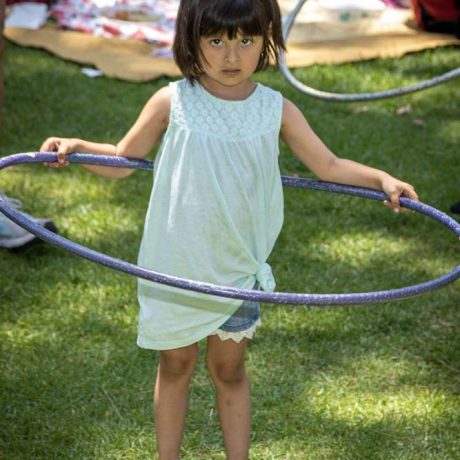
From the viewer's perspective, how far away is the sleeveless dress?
2611mm

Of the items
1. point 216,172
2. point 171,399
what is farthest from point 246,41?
point 171,399

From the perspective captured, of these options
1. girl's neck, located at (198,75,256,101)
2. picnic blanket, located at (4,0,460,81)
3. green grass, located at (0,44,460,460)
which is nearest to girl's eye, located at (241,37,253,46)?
girl's neck, located at (198,75,256,101)

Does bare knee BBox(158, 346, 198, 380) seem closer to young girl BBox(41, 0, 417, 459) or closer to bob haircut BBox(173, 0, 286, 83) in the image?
young girl BBox(41, 0, 417, 459)

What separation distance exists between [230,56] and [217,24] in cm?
8

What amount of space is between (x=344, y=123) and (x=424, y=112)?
546mm

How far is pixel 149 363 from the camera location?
3.58m

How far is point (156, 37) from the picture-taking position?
7.08 metres

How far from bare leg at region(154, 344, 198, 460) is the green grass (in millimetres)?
283

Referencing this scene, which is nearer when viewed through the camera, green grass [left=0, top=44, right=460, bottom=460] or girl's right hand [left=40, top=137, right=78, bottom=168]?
girl's right hand [left=40, top=137, right=78, bottom=168]

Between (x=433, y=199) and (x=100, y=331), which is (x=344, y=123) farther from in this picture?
(x=100, y=331)

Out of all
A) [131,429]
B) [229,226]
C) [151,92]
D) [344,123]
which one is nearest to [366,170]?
[229,226]

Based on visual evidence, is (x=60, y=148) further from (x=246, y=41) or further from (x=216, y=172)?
(x=246, y=41)

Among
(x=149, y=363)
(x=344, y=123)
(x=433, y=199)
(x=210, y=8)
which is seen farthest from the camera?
(x=344, y=123)

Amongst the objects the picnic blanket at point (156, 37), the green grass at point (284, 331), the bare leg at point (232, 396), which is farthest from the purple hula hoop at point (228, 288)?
the picnic blanket at point (156, 37)
